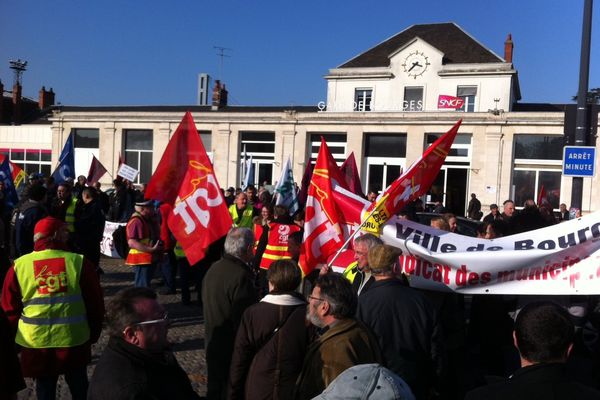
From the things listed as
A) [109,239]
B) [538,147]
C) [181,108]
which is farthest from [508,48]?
[109,239]

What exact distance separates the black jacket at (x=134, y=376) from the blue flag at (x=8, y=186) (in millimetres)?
11055

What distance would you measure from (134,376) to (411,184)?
3789mm

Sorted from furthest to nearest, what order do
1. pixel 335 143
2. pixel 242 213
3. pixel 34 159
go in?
pixel 34 159
pixel 335 143
pixel 242 213

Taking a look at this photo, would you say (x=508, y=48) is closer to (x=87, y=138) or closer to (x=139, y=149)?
(x=139, y=149)

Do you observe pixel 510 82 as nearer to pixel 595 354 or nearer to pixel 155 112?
pixel 155 112

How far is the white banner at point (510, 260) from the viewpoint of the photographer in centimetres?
497

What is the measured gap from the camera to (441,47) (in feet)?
118

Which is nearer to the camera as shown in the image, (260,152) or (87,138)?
(260,152)

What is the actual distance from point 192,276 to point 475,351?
226 inches

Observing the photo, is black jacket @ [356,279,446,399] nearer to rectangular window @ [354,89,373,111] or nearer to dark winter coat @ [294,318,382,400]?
dark winter coat @ [294,318,382,400]

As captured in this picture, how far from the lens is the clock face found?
112 ft

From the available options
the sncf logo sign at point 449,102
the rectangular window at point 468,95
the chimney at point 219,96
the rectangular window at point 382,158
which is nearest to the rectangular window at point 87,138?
the chimney at point 219,96

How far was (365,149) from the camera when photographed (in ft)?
106

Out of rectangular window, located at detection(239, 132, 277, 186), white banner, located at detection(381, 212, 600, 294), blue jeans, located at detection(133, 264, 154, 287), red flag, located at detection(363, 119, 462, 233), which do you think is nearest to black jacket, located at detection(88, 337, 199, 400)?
white banner, located at detection(381, 212, 600, 294)
